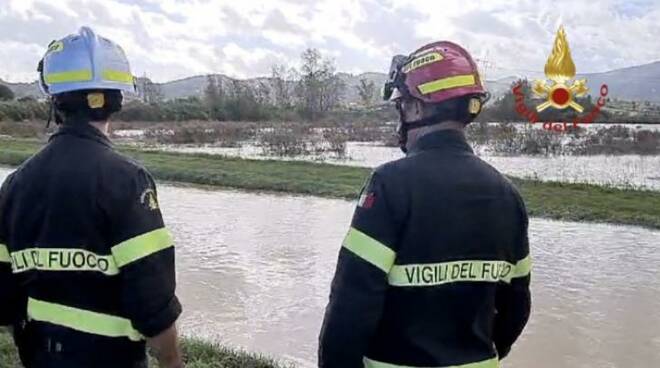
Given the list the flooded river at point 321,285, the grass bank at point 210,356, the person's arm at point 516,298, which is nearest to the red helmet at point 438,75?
the person's arm at point 516,298

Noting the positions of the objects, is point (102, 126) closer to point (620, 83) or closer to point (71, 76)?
point (71, 76)

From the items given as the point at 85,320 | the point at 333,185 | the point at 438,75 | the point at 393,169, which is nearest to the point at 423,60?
the point at 438,75

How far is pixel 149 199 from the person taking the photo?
7.60ft

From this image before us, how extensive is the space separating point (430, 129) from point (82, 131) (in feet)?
3.55

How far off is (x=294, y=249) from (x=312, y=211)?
11.4ft

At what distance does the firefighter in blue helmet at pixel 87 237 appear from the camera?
2270 mm

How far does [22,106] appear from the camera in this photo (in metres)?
41.7

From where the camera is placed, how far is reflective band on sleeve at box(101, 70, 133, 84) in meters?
2.43

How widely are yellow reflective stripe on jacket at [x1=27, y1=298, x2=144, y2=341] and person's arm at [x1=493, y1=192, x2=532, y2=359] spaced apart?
1168 mm

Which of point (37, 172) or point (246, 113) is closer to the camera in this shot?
point (37, 172)

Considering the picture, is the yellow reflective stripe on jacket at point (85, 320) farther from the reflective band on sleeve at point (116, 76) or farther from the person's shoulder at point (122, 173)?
the reflective band on sleeve at point (116, 76)

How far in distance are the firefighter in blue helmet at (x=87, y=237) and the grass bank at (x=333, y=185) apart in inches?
446

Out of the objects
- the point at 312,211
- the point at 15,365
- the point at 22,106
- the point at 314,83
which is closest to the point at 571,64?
the point at 312,211

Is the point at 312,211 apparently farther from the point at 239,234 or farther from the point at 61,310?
the point at 61,310
